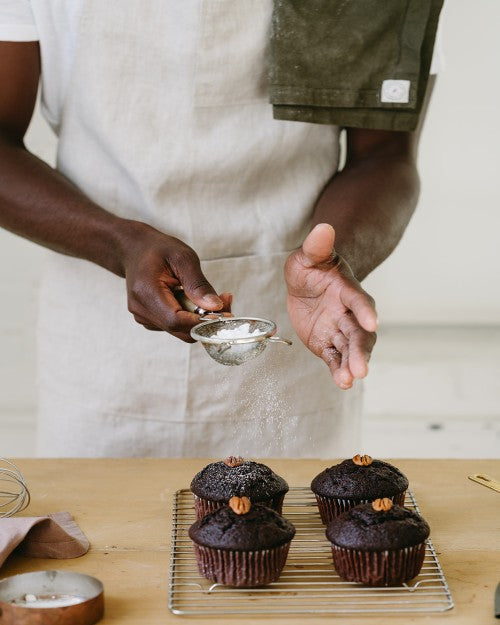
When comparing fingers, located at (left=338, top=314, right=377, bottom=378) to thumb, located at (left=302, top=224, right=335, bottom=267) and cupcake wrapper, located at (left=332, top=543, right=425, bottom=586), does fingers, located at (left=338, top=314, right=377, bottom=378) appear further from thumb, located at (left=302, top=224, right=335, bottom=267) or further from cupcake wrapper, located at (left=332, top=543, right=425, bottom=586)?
cupcake wrapper, located at (left=332, top=543, right=425, bottom=586)

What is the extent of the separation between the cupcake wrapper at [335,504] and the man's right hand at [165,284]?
358 mm

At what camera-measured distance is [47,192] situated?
1.91 metres

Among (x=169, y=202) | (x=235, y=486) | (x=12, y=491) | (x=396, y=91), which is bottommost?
(x=12, y=491)

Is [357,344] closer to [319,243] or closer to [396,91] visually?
[319,243]

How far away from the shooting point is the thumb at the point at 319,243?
5.12ft

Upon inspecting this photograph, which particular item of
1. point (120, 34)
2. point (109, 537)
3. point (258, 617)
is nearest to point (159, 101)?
point (120, 34)

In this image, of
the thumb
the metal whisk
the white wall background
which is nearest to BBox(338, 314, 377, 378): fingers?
the thumb

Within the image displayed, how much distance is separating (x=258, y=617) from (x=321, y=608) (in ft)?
0.29

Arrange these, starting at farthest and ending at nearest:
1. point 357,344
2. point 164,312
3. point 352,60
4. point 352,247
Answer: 1. point 352,60
2. point 352,247
3. point 164,312
4. point 357,344

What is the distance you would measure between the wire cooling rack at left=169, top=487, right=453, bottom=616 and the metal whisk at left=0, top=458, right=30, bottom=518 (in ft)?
0.99

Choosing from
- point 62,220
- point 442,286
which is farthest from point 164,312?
point 442,286

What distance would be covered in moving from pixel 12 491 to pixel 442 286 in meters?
1.69

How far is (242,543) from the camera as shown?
4.72 ft

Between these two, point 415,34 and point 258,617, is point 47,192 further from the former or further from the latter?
point 258,617
